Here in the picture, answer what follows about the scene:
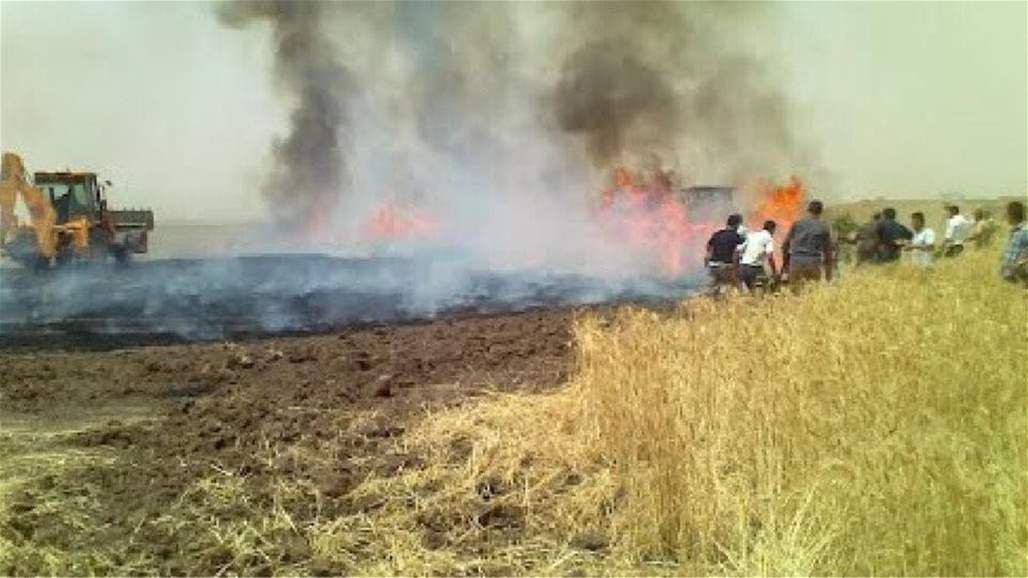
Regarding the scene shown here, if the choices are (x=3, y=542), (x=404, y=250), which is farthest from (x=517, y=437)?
(x=404, y=250)

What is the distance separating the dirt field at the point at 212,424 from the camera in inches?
190

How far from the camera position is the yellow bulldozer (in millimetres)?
23281

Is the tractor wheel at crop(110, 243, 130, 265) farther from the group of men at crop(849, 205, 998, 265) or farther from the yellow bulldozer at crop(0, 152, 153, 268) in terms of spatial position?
the group of men at crop(849, 205, 998, 265)

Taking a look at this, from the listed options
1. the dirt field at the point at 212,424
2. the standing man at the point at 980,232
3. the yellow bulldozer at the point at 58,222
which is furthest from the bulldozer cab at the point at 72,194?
the standing man at the point at 980,232

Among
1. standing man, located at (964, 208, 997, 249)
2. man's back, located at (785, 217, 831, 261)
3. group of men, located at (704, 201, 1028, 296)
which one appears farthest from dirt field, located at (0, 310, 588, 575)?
standing man, located at (964, 208, 997, 249)

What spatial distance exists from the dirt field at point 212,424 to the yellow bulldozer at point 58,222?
12.0 metres

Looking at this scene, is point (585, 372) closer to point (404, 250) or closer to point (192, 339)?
point (192, 339)

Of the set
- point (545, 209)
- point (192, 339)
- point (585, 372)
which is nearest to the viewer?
point (585, 372)

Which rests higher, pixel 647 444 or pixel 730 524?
pixel 647 444

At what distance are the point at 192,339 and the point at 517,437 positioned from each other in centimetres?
872

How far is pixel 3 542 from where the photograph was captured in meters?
4.72

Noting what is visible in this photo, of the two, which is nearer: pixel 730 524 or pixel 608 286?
pixel 730 524

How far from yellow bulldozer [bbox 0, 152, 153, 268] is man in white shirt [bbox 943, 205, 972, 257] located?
18982mm

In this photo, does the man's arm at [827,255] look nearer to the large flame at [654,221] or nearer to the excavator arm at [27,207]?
the large flame at [654,221]
